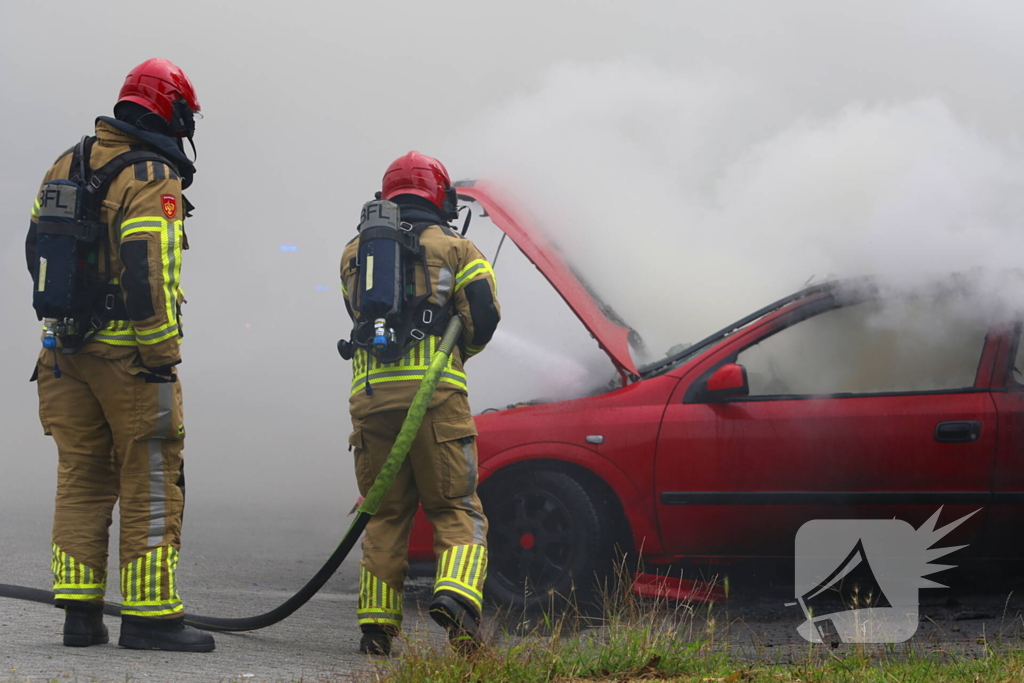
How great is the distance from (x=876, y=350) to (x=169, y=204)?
9.92 ft

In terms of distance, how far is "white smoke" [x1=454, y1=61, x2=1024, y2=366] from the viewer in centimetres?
467

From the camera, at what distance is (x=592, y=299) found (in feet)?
16.3

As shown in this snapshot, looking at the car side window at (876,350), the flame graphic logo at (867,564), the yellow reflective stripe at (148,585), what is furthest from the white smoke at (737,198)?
the yellow reflective stripe at (148,585)

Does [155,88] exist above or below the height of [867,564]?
above

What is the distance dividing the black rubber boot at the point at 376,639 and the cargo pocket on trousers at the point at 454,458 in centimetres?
54

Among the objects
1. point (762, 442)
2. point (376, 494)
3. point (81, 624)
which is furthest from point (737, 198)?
point (81, 624)

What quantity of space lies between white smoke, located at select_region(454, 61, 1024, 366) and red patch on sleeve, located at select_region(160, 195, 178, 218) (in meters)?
1.83

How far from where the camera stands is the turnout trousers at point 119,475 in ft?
11.7

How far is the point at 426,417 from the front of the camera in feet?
12.4

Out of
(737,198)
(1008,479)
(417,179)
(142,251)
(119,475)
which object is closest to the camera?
(142,251)

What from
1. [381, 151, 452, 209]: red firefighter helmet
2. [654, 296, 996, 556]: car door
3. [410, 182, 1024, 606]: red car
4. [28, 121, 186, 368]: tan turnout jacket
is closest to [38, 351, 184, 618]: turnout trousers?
[28, 121, 186, 368]: tan turnout jacket

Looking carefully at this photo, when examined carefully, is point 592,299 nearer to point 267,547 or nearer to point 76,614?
point 76,614

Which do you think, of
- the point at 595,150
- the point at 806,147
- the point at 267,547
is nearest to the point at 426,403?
the point at 595,150

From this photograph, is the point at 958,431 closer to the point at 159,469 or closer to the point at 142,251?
the point at 159,469
